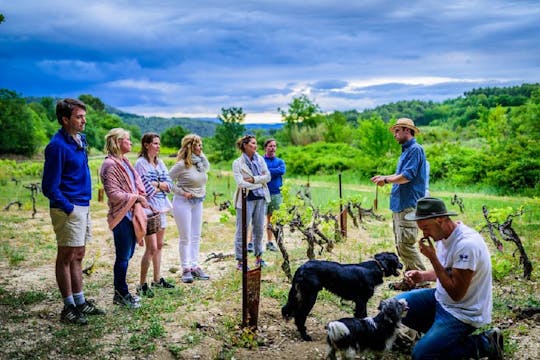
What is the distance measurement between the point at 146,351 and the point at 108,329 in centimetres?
66

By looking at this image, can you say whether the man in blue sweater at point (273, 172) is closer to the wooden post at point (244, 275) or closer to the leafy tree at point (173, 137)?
the wooden post at point (244, 275)

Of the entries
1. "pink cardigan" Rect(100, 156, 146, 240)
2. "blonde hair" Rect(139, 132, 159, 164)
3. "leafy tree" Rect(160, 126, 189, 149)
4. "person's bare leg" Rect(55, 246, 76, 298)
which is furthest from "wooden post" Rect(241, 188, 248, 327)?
"leafy tree" Rect(160, 126, 189, 149)

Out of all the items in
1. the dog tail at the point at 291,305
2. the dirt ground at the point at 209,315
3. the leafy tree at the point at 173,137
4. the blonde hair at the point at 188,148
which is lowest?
the dirt ground at the point at 209,315

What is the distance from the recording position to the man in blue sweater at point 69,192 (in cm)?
471

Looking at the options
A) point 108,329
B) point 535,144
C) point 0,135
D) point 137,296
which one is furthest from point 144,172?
point 0,135

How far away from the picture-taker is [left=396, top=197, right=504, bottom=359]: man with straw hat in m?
Answer: 3.64

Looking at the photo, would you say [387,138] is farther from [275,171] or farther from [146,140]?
[146,140]

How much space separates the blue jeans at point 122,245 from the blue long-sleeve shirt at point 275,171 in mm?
3332

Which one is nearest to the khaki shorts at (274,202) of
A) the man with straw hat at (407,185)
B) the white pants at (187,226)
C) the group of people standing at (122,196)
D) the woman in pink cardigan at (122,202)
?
the group of people standing at (122,196)

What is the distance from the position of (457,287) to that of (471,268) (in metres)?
0.20

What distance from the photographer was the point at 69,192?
4855mm

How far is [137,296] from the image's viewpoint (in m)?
5.75

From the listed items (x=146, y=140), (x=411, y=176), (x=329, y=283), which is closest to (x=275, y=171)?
(x=146, y=140)

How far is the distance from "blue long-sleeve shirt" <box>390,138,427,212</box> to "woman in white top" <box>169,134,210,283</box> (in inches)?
104
